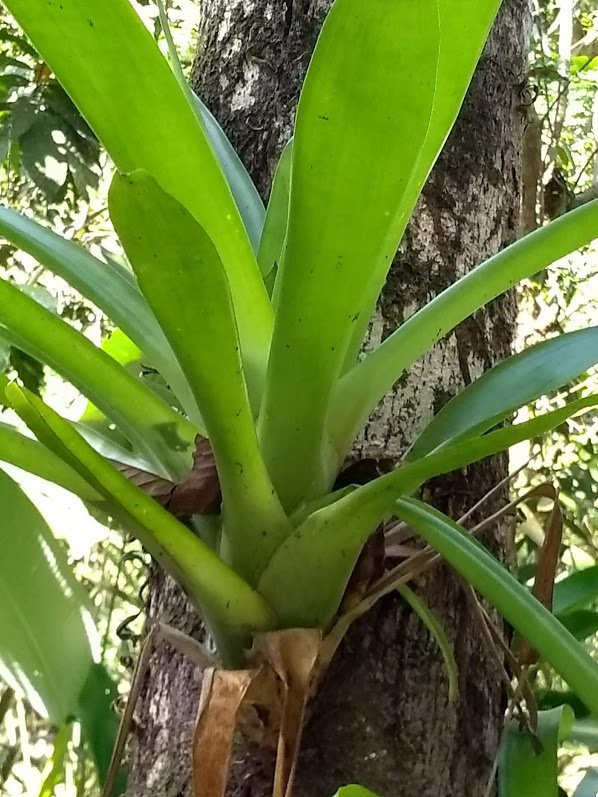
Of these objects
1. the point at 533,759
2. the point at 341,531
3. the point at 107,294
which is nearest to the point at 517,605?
the point at 341,531

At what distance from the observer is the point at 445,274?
2.04ft

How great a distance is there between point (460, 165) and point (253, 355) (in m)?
0.33

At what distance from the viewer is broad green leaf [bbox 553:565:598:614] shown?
0.61 meters

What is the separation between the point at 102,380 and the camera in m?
0.41

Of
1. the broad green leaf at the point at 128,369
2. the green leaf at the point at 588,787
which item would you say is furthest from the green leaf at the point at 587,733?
the broad green leaf at the point at 128,369

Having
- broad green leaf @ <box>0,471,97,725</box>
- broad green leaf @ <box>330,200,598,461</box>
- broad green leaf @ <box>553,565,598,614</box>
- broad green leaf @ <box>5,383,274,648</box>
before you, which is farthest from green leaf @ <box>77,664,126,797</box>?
broad green leaf @ <box>553,565,598,614</box>

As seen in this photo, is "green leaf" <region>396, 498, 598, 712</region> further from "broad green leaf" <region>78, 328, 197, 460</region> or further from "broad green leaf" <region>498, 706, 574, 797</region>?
"broad green leaf" <region>78, 328, 197, 460</region>

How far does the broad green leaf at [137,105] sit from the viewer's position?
335 millimetres

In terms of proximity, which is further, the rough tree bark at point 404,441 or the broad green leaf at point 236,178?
the broad green leaf at point 236,178

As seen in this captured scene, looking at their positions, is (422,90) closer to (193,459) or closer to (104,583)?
(193,459)

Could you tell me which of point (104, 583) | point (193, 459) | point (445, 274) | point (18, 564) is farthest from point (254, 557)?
point (104, 583)

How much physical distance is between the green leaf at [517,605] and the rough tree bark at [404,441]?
149mm

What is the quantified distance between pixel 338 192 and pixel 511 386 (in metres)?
0.17

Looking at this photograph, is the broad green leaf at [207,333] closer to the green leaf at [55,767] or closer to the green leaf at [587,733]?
the green leaf at [55,767]
